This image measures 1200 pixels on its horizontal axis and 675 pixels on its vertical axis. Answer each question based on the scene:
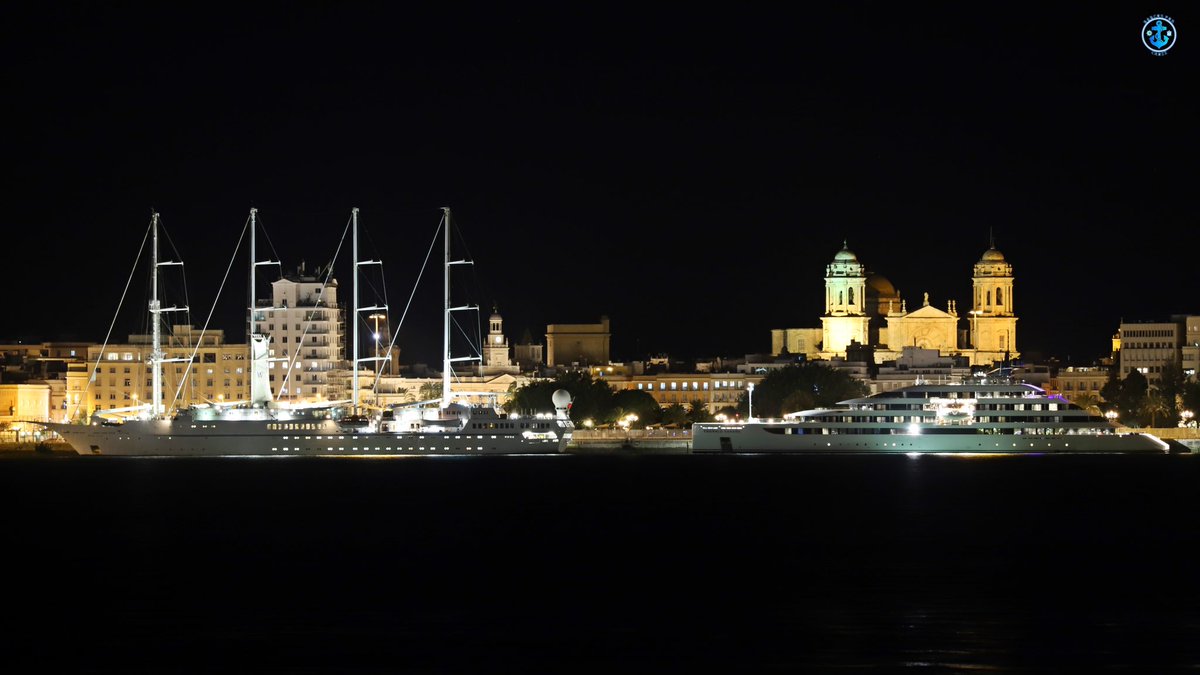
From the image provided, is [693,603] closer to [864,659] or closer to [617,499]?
[864,659]

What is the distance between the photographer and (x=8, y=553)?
6269 centimetres

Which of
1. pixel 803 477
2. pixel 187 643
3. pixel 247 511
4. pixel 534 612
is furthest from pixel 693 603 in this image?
pixel 803 477

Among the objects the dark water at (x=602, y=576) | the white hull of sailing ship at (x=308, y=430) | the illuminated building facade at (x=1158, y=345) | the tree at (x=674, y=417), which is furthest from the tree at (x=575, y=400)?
the dark water at (x=602, y=576)

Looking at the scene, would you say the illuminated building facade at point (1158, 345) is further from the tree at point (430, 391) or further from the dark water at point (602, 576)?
the dark water at point (602, 576)

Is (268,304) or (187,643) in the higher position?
(268,304)

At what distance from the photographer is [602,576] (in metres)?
56.9

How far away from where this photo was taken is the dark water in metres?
43.9

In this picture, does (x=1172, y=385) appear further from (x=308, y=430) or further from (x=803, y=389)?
(x=308, y=430)

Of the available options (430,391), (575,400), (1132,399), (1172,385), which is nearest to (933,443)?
(1132,399)

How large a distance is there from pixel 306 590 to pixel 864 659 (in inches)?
628

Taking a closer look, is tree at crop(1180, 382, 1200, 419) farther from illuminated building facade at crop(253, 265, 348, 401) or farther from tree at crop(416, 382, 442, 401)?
illuminated building facade at crop(253, 265, 348, 401)

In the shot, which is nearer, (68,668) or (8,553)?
(68,668)

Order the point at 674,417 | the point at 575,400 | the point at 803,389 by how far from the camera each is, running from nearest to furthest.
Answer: the point at 575,400 < the point at 803,389 < the point at 674,417

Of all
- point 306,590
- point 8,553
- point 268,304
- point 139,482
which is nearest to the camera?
point 306,590
